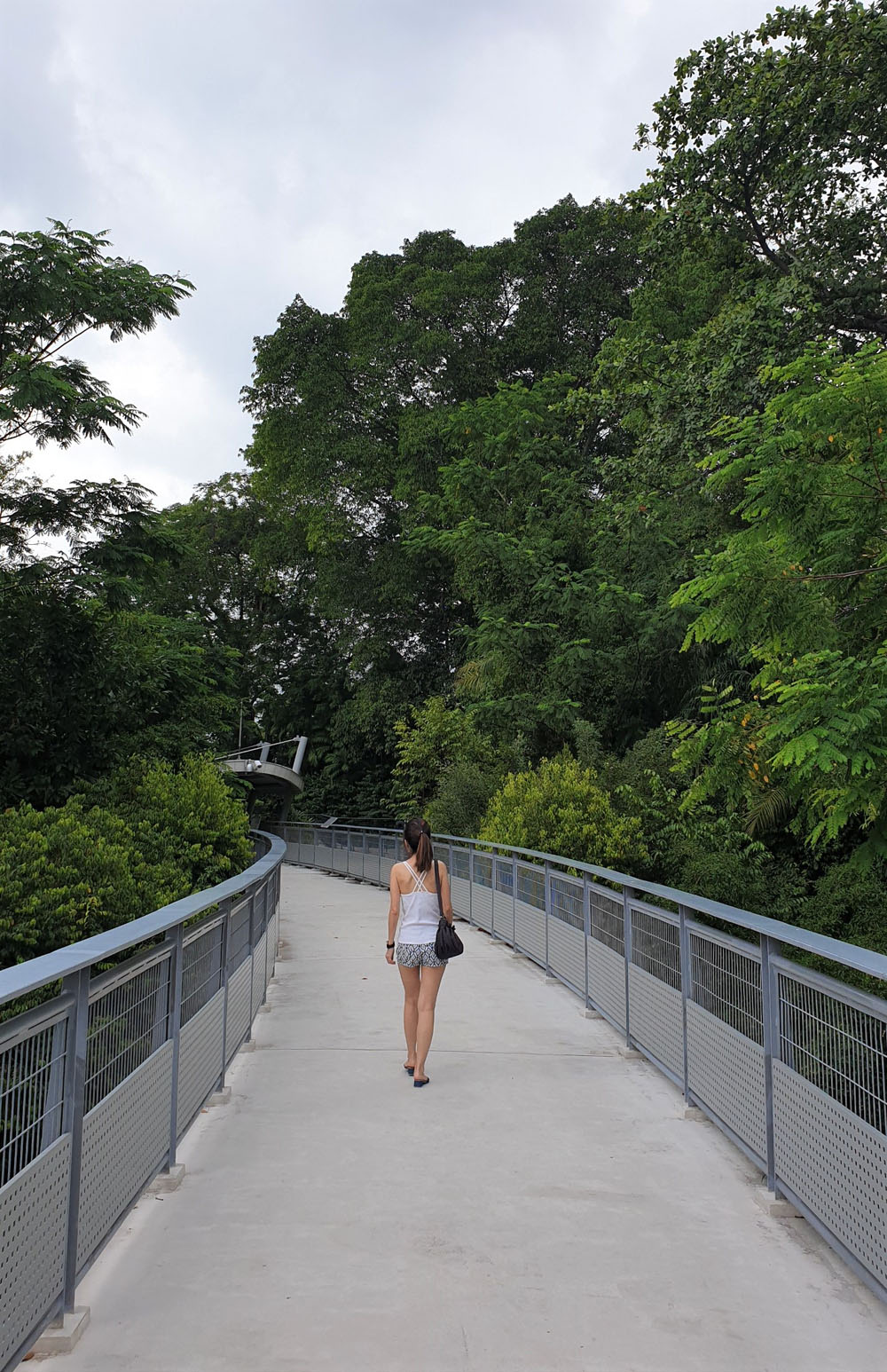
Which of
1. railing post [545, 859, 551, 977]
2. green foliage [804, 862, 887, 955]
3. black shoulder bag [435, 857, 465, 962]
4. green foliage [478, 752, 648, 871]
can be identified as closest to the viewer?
black shoulder bag [435, 857, 465, 962]

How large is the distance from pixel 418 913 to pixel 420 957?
279 millimetres

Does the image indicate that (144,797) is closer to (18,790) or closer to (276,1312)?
(18,790)

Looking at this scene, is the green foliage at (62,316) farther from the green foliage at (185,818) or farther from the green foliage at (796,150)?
the green foliage at (796,150)

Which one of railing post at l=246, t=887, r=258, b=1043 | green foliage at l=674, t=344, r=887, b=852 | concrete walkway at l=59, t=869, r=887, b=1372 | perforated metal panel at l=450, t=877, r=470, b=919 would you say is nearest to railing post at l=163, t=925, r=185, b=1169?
concrete walkway at l=59, t=869, r=887, b=1372

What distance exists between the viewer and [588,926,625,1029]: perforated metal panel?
752cm

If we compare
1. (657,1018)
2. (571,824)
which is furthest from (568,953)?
(571,824)

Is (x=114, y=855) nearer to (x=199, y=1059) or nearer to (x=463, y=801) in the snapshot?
(x=199, y=1059)

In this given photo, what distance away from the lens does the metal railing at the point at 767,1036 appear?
356 centimetres

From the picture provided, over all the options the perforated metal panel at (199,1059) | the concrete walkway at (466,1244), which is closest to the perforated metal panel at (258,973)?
the concrete walkway at (466,1244)

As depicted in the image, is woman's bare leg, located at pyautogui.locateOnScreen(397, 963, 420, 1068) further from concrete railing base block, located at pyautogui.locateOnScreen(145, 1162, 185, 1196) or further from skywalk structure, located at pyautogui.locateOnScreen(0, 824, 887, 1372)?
concrete railing base block, located at pyautogui.locateOnScreen(145, 1162, 185, 1196)

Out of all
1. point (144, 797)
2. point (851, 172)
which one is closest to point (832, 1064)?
point (144, 797)

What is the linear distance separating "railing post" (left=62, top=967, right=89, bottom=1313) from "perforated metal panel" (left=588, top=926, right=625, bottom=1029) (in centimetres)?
472

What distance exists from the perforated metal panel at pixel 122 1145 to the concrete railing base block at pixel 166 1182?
87 millimetres

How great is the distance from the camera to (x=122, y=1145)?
3889mm
